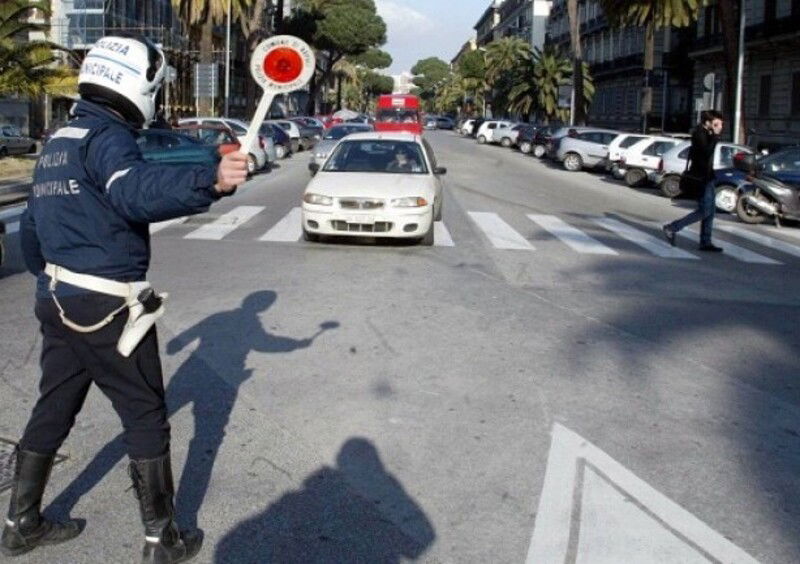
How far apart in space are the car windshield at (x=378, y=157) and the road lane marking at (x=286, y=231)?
3.14ft

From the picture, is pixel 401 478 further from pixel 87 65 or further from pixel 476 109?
pixel 476 109

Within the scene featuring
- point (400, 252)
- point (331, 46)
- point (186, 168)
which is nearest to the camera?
point (186, 168)

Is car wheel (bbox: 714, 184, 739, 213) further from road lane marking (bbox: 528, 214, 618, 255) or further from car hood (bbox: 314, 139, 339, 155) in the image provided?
car hood (bbox: 314, 139, 339, 155)

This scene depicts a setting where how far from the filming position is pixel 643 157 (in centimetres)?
2606

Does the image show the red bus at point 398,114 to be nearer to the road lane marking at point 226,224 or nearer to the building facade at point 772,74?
the building facade at point 772,74

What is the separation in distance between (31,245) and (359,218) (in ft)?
27.2

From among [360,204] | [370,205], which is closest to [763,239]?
[370,205]

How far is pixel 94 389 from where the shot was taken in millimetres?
5852

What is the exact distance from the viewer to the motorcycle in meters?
17.2

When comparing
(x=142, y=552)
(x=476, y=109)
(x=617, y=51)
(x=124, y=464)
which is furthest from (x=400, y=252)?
(x=476, y=109)

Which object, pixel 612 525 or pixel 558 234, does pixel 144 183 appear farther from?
pixel 558 234

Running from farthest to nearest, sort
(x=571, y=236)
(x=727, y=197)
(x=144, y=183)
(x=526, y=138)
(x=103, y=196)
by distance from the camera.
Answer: (x=526, y=138) < (x=727, y=197) < (x=571, y=236) < (x=103, y=196) < (x=144, y=183)

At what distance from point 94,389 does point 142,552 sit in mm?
2378

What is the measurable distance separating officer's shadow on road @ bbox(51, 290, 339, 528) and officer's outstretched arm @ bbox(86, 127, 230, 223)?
143 centimetres
